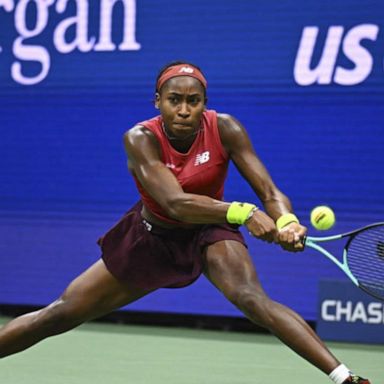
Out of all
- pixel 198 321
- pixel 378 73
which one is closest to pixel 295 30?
pixel 378 73

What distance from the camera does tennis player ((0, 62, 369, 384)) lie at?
13.1 ft

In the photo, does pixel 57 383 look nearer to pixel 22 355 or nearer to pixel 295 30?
pixel 22 355

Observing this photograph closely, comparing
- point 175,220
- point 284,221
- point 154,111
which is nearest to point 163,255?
point 175,220

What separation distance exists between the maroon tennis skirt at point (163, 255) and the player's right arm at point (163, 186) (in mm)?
272

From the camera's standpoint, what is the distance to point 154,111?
758 centimetres

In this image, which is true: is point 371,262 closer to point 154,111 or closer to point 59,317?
point 59,317

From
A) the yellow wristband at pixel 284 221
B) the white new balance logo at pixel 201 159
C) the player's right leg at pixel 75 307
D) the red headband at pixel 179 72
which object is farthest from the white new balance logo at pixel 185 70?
the player's right leg at pixel 75 307

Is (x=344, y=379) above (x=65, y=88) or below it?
below

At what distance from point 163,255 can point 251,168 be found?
21.4 inches

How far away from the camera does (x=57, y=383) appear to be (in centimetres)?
502

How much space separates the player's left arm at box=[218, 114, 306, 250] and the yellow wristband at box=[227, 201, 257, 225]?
0.30m

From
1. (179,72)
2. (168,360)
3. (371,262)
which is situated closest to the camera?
(179,72)

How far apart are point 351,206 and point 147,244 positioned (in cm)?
319

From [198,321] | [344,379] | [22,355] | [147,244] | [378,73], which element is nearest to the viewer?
[344,379]
